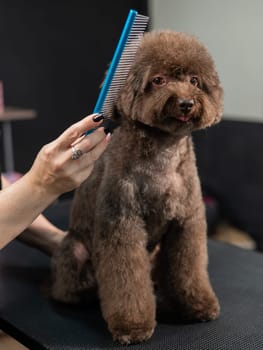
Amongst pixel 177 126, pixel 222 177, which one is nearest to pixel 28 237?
pixel 177 126

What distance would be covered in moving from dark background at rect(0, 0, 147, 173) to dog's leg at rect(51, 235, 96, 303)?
2061mm

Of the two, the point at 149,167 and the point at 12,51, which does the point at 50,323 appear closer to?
the point at 149,167

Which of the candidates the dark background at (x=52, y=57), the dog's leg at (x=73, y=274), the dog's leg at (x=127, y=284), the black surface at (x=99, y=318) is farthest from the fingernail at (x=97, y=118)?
the dark background at (x=52, y=57)

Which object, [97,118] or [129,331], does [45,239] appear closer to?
[129,331]

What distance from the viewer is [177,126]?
946 millimetres

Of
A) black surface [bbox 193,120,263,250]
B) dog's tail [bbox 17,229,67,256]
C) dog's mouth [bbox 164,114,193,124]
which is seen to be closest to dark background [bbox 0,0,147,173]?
black surface [bbox 193,120,263,250]

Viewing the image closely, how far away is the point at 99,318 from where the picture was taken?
116 cm

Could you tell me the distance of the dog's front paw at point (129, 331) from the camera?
1022 millimetres

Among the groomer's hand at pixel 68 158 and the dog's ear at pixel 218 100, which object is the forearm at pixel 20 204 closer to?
the groomer's hand at pixel 68 158

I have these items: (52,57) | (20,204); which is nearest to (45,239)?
(20,204)

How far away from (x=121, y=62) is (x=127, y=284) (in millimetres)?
468

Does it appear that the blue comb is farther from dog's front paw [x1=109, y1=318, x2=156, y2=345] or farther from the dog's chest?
dog's front paw [x1=109, y1=318, x2=156, y2=345]

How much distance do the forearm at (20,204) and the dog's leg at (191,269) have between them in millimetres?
312

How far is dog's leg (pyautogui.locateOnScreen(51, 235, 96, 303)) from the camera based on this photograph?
1.18 metres
